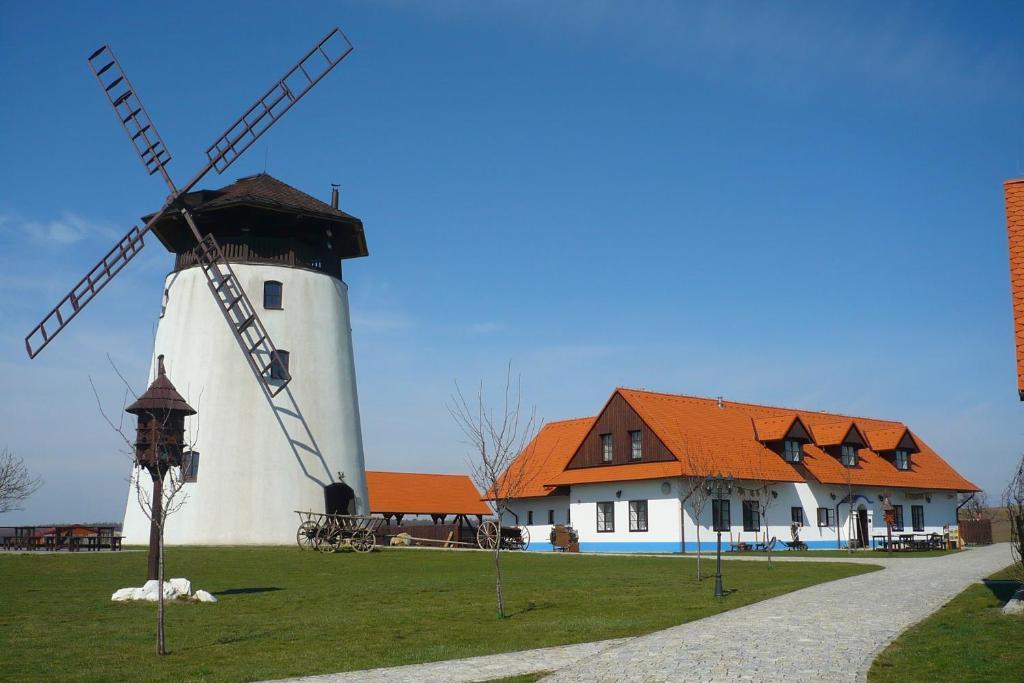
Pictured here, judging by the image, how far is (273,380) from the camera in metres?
33.3

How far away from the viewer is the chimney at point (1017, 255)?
1341cm

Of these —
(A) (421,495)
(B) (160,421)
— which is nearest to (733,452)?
(A) (421,495)

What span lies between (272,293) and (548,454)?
19739mm

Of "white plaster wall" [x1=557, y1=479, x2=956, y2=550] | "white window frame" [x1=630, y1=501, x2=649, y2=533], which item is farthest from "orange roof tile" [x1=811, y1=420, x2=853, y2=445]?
"white window frame" [x1=630, y1=501, x2=649, y2=533]

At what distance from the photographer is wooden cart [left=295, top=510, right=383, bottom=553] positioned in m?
30.8

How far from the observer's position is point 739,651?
11086mm

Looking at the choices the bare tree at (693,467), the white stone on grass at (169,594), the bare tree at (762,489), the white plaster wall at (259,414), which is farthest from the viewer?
the bare tree at (762,489)

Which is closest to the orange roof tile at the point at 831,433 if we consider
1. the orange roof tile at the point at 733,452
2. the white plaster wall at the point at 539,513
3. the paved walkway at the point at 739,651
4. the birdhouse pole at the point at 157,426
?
the orange roof tile at the point at 733,452

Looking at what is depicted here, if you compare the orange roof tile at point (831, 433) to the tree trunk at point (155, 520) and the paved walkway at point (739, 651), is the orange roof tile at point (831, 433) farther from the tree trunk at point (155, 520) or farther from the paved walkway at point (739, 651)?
the tree trunk at point (155, 520)

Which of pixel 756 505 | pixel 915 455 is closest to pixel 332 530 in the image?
pixel 756 505

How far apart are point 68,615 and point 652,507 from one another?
2709 centimetres

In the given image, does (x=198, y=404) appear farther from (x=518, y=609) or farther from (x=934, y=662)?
(x=934, y=662)

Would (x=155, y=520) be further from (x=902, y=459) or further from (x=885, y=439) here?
(x=902, y=459)

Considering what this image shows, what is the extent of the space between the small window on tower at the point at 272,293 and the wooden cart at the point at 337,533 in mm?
7667
